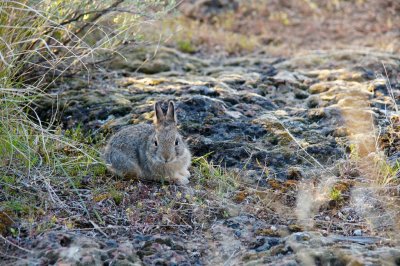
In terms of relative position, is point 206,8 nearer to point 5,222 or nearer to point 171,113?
point 171,113

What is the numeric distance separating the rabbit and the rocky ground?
17 cm

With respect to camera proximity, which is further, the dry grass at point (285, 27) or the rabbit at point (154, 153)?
the dry grass at point (285, 27)

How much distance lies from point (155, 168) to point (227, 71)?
132 inches

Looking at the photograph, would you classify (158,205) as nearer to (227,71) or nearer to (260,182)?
(260,182)

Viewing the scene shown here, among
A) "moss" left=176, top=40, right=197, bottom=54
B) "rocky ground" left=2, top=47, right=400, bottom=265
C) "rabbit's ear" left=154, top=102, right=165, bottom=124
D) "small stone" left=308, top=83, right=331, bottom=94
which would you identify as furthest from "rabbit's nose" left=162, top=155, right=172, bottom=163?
"moss" left=176, top=40, right=197, bottom=54

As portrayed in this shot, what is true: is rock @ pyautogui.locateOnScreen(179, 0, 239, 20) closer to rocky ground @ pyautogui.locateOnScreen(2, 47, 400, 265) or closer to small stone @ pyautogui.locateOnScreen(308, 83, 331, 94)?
rocky ground @ pyautogui.locateOnScreen(2, 47, 400, 265)

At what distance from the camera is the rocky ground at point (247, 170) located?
17.1ft

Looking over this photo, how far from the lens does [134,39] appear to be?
840 cm

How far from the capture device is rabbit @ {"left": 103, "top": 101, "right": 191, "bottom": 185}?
673 cm

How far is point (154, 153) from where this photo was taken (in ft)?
22.4

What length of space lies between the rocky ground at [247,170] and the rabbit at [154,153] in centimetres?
17

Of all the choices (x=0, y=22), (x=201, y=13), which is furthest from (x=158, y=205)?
(x=201, y=13)

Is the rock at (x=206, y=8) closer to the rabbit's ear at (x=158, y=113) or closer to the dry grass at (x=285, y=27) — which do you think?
the dry grass at (x=285, y=27)

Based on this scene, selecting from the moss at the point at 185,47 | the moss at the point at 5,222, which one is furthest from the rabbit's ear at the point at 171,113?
the moss at the point at 185,47
